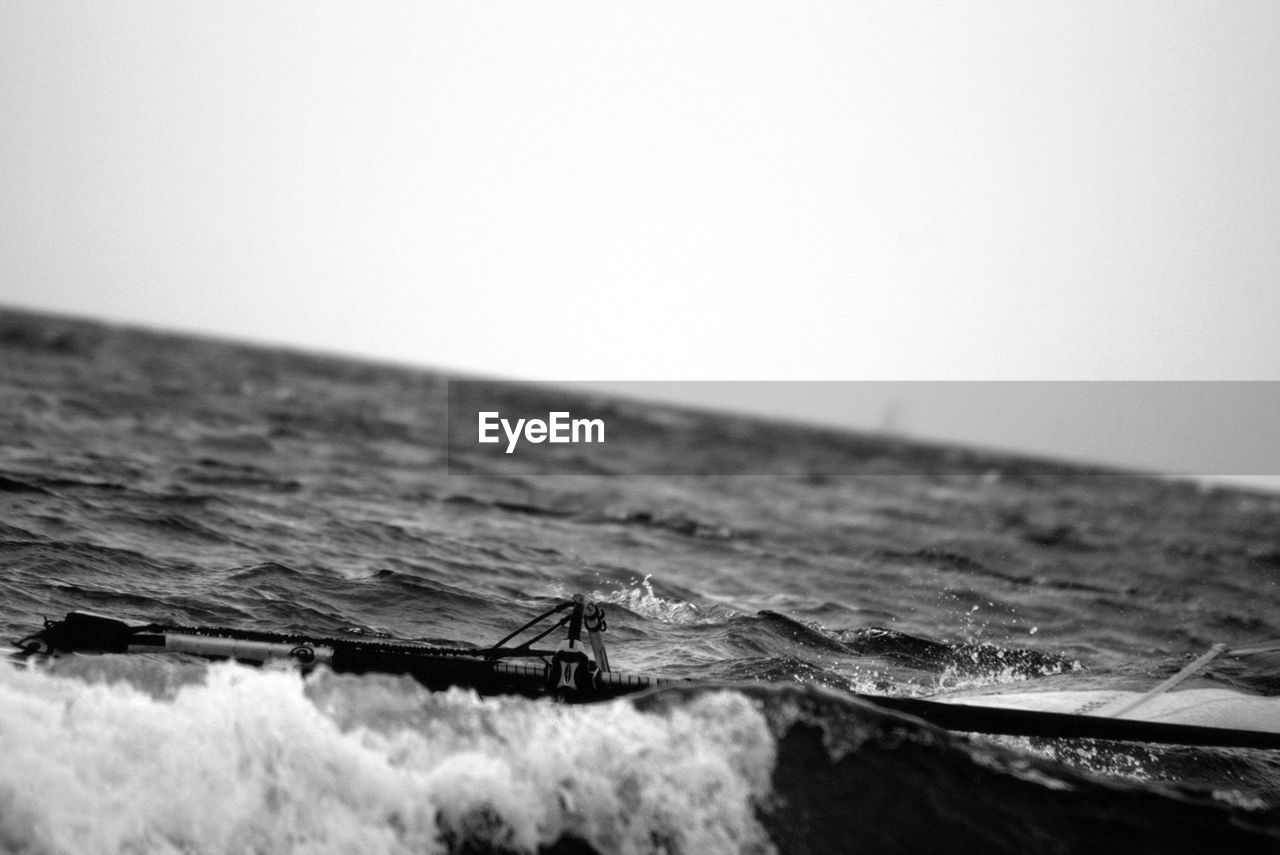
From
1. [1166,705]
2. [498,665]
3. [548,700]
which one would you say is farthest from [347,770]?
[1166,705]

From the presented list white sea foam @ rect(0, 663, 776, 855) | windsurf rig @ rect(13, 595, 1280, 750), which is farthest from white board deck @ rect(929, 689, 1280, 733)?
white sea foam @ rect(0, 663, 776, 855)

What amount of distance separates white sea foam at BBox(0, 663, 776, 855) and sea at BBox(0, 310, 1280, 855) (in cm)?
1

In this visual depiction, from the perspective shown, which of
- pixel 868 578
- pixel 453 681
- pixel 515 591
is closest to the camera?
pixel 453 681

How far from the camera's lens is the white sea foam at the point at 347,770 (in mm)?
4133

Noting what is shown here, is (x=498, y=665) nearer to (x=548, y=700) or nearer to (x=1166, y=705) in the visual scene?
(x=548, y=700)

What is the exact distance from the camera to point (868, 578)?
16031 millimetres

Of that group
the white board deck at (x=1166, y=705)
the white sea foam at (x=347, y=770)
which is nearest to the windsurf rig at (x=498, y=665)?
the white board deck at (x=1166, y=705)

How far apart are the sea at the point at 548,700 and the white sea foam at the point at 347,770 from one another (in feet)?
0.04

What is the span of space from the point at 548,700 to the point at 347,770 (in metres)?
1.53

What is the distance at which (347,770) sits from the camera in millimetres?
4426

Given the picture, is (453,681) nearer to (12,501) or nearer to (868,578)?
(12,501)

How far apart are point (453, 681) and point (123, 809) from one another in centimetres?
225

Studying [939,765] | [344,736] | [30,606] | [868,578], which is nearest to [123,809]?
[344,736]

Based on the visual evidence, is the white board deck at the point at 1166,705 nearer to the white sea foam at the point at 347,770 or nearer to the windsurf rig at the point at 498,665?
the windsurf rig at the point at 498,665
